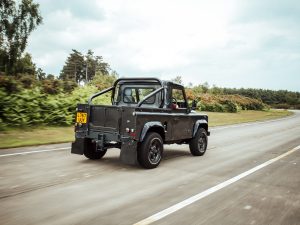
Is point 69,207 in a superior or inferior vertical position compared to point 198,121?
inferior

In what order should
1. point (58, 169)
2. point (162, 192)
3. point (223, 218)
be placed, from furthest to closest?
point (58, 169), point (162, 192), point (223, 218)

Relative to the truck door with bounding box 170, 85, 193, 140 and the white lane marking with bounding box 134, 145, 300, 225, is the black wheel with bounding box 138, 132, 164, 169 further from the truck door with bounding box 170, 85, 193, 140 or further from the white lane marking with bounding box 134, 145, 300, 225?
the white lane marking with bounding box 134, 145, 300, 225

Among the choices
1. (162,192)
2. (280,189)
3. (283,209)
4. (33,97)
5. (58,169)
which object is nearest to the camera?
(283,209)

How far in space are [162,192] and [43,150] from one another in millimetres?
5308

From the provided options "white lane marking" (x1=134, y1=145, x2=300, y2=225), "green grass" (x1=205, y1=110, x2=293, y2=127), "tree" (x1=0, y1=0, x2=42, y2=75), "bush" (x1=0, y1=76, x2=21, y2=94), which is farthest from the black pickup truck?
"tree" (x1=0, y1=0, x2=42, y2=75)

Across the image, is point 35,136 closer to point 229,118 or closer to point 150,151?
point 150,151

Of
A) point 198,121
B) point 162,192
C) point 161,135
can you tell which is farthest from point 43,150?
point 162,192

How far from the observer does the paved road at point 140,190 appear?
4.51 metres

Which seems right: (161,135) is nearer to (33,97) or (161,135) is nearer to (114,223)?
(114,223)

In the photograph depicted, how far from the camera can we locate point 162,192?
18.7 feet

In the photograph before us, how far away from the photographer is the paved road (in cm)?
451

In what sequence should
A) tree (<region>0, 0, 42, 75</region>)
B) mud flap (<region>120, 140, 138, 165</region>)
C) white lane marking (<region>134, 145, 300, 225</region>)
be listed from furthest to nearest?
tree (<region>0, 0, 42, 75</region>), mud flap (<region>120, 140, 138, 165</region>), white lane marking (<region>134, 145, 300, 225</region>)

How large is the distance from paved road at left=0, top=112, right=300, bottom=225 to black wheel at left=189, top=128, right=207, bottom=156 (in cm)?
37

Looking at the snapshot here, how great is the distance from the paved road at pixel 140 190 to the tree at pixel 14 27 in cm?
3903
